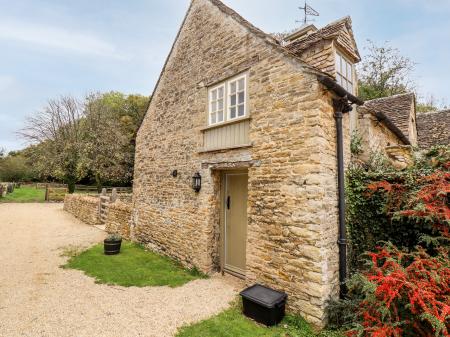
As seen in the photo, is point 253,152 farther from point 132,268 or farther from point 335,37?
point 132,268

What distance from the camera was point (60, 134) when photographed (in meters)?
28.9

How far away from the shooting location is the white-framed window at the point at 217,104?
6523 millimetres

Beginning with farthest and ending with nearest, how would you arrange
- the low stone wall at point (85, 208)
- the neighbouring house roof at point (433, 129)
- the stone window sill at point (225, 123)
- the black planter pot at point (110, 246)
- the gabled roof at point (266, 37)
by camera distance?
the low stone wall at point (85, 208), the neighbouring house roof at point (433, 129), the black planter pot at point (110, 246), the stone window sill at point (225, 123), the gabled roof at point (266, 37)

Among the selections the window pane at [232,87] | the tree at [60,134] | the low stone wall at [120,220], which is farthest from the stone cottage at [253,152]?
the tree at [60,134]

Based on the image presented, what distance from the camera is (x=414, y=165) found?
530cm

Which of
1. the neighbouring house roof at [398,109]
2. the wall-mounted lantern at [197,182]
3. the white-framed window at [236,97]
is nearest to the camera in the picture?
the white-framed window at [236,97]

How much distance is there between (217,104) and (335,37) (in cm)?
337

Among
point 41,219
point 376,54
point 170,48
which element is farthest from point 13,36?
point 376,54

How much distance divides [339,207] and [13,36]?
54.1ft

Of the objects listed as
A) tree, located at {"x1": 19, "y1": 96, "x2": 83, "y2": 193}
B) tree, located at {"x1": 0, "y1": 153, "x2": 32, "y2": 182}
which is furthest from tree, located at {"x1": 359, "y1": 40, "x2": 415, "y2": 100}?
tree, located at {"x1": 0, "y1": 153, "x2": 32, "y2": 182}

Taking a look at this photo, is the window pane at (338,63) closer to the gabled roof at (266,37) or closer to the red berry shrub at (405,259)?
the gabled roof at (266,37)

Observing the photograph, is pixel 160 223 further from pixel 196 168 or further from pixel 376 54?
pixel 376 54

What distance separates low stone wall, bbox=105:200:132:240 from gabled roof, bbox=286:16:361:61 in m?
9.37

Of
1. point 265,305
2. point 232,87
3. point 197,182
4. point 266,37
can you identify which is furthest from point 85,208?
point 266,37
